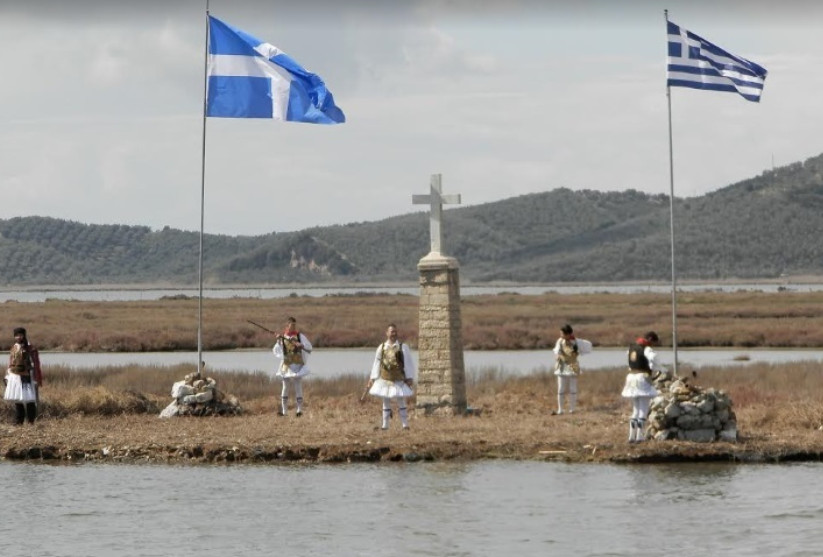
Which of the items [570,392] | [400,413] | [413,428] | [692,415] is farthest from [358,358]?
[692,415]

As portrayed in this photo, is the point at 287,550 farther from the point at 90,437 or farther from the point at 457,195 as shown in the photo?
the point at 457,195

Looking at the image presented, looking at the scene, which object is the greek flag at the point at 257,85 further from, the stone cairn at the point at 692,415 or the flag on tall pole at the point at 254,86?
the stone cairn at the point at 692,415

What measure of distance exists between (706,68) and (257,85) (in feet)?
27.3

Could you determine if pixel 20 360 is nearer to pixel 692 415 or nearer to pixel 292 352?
pixel 292 352

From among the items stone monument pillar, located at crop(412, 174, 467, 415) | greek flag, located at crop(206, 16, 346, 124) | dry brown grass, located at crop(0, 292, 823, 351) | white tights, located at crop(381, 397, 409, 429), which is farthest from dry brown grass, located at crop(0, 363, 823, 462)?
dry brown grass, located at crop(0, 292, 823, 351)

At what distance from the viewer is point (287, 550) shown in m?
19.1

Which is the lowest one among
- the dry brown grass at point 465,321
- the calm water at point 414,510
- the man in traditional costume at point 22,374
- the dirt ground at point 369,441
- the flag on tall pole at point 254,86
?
the calm water at point 414,510

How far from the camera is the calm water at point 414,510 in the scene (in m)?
19.2

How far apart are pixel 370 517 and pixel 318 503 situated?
120cm

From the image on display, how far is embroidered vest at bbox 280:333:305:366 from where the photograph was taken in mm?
28672

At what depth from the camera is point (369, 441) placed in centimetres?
2536

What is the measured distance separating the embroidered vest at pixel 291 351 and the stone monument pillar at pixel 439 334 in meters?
2.16

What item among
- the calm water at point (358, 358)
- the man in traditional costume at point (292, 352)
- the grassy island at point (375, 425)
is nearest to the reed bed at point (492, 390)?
the grassy island at point (375, 425)

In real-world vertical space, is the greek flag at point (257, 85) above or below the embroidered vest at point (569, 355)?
above
